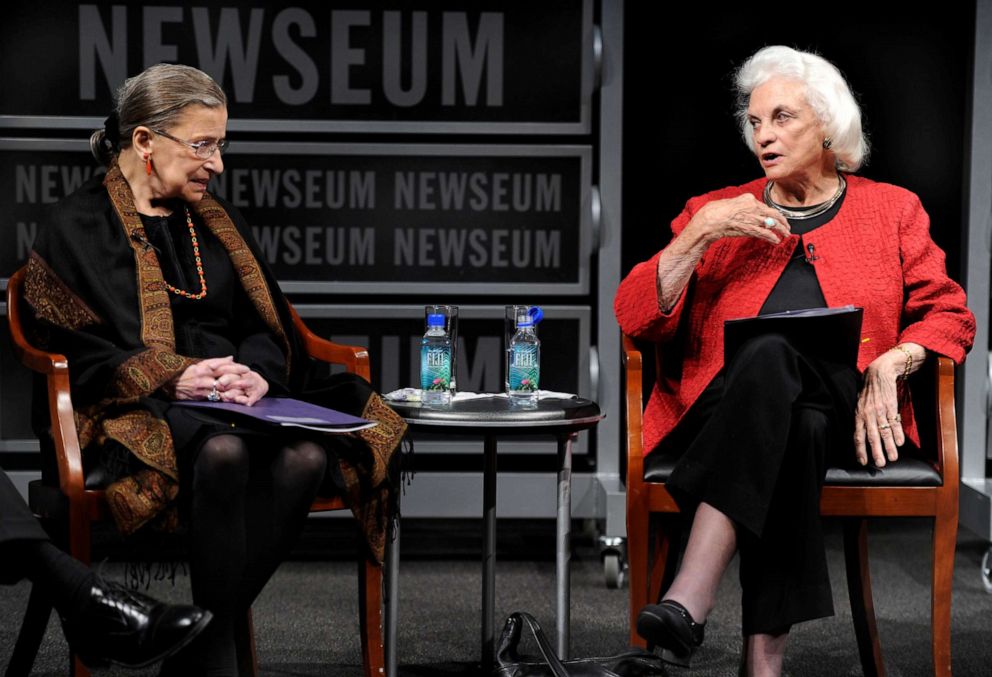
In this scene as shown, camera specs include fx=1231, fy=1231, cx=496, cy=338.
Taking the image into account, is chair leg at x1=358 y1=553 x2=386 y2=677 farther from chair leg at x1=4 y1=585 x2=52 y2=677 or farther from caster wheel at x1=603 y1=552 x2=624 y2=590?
caster wheel at x1=603 y1=552 x2=624 y2=590

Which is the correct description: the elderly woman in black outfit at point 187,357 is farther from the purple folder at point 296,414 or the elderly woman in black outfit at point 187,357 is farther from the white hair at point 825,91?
the white hair at point 825,91

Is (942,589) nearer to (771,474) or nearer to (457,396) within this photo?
(771,474)

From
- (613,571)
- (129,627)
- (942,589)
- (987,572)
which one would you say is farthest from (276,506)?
(987,572)

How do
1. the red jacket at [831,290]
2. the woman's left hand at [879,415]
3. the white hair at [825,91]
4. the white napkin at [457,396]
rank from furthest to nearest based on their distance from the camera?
the white hair at [825,91] < the red jacket at [831,290] < the white napkin at [457,396] < the woman's left hand at [879,415]

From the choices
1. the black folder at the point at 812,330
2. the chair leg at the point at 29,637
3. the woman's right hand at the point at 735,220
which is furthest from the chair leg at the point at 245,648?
the woman's right hand at the point at 735,220

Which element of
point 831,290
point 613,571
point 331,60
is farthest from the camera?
point 331,60

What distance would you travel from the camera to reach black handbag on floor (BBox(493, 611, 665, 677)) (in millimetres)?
2443

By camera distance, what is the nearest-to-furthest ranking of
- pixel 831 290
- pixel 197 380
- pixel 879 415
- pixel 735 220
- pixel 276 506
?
pixel 276 506 → pixel 197 380 → pixel 879 415 → pixel 735 220 → pixel 831 290

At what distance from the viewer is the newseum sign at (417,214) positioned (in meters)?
4.07

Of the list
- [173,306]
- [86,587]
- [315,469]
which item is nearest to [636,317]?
[315,469]

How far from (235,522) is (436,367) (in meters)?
0.58

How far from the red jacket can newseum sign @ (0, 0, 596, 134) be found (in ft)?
4.34

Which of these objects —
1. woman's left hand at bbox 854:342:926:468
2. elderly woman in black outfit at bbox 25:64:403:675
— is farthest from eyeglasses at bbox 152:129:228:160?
woman's left hand at bbox 854:342:926:468

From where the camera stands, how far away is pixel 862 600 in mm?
2768
